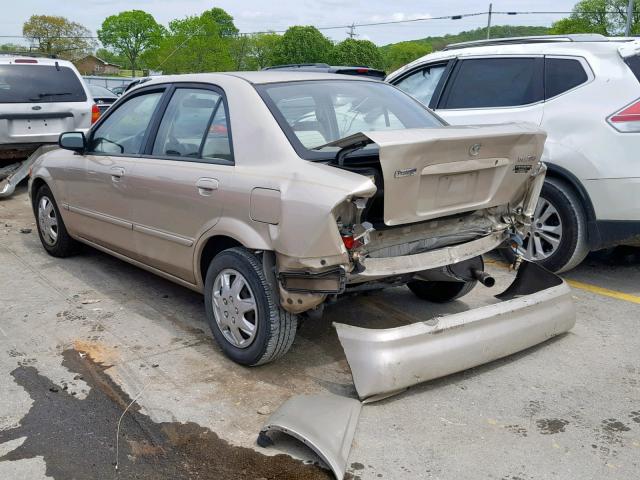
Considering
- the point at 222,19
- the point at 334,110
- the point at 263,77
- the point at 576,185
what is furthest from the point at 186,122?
the point at 222,19

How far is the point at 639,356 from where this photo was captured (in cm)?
418

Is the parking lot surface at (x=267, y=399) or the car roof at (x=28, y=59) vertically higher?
the car roof at (x=28, y=59)

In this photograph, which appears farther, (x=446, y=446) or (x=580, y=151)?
(x=580, y=151)

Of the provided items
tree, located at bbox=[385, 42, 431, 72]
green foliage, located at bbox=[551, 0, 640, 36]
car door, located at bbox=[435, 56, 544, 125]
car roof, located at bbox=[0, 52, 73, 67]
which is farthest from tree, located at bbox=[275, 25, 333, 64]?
car door, located at bbox=[435, 56, 544, 125]

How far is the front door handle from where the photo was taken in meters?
4.89

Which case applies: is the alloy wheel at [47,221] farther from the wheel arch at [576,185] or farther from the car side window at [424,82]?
the wheel arch at [576,185]

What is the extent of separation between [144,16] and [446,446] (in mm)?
127552

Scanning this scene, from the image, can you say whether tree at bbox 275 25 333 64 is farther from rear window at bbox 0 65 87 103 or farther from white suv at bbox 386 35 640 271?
white suv at bbox 386 35 640 271

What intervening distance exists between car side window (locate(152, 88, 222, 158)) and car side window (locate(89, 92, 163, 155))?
0.83ft

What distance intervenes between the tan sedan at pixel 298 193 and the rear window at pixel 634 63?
1.74 metres

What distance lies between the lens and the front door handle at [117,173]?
4.89 m

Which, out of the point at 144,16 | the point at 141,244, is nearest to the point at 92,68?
the point at 144,16

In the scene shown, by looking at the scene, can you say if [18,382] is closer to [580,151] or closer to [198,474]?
[198,474]

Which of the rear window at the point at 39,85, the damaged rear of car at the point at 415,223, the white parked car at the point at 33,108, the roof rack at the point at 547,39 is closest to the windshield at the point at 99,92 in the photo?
the white parked car at the point at 33,108
